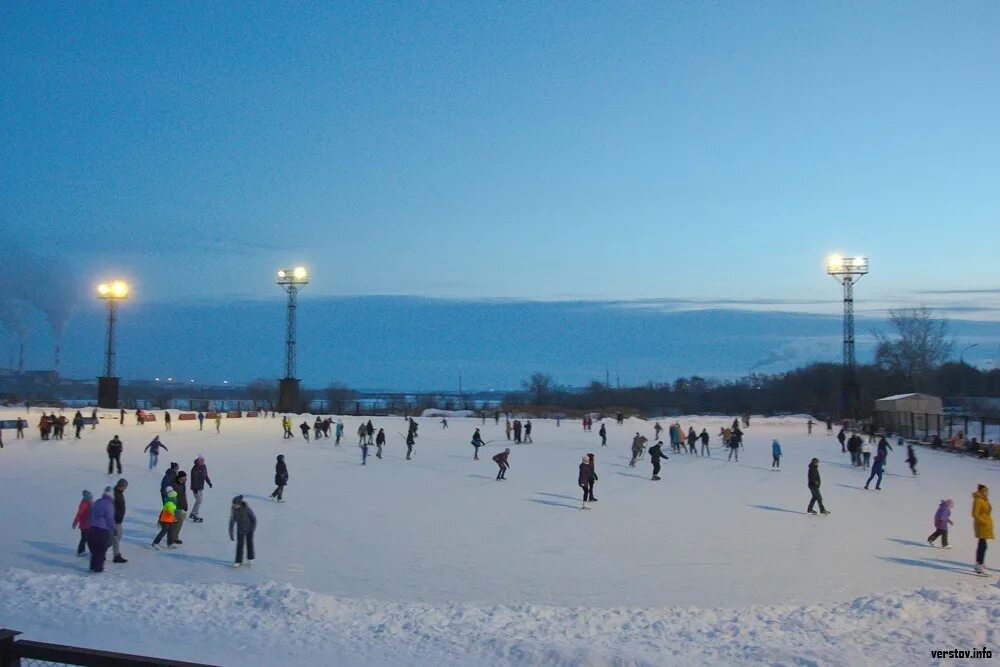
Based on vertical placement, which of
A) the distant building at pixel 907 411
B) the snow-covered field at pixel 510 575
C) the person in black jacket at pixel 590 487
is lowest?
the snow-covered field at pixel 510 575

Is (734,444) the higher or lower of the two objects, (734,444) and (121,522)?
the higher

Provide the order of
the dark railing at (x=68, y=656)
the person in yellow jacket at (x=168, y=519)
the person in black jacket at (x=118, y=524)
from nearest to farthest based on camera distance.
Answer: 1. the dark railing at (x=68, y=656)
2. the person in black jacket at (x=118, y=524)
3. the person in yellow jacket at (x=168, y=519)

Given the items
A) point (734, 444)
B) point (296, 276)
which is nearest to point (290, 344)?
point (296, 276)

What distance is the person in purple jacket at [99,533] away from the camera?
1218 cm

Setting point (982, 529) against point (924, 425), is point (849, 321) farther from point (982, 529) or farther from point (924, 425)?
Answer: point (982, 529)

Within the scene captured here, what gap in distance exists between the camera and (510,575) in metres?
12.7

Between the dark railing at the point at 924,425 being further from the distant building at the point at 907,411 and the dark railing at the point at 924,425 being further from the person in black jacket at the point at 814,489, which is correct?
the person in black jacket at the point at 814,489

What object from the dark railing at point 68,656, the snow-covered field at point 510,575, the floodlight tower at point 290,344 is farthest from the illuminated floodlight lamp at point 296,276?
the dark railing at point 68,656

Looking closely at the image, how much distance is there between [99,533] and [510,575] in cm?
635

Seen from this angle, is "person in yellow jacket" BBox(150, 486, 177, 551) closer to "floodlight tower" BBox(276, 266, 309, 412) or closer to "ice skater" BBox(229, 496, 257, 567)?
"ice skater" BBox(229, 496, 257, 567)

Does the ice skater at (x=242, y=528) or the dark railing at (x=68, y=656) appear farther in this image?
the ice skater at (x=242, y=528)

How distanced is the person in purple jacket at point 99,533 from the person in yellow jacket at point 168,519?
1687mm

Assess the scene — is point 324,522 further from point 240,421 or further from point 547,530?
point 240,421

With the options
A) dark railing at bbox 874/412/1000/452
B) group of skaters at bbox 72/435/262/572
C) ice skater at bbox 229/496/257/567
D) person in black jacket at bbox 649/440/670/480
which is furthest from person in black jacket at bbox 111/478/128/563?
dark railing at bbox 874/412/1000/452
